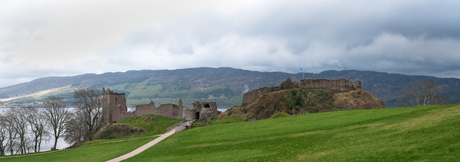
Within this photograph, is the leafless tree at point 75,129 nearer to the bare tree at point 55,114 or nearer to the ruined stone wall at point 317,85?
the bare tree at point 55,114

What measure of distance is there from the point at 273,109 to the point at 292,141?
103 feet

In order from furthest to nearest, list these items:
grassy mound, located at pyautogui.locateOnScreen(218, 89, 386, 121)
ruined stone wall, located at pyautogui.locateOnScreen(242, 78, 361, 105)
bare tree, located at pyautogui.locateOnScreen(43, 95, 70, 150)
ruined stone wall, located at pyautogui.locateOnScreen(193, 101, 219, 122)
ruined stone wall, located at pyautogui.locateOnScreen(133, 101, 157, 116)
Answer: ruined stone wall, located at pyautogui.locateOnScreen(133, 101, 157, 116)
ruined stone wall, located at pyautogui.locateOnScreen(193, 101, 219, 122)
ruined stone wall, located at pyautogui.locateOnScreen(242, 78, 361, 105)
bare tree, located at pyautogui.locateOnScreen(43, 95, 70, 150)
grassy mound, located at pyautogui.locateOnScreen(218, 89, 386, 121)

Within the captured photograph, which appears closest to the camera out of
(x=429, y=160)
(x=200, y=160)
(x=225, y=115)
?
(x=429, y=160)

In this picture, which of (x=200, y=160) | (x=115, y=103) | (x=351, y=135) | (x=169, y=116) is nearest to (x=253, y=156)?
(x=200, y=160)

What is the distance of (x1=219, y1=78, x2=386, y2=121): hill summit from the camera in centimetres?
5150

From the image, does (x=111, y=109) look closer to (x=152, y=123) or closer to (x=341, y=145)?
(x=152, y=123)

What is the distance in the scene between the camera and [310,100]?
54500 mm

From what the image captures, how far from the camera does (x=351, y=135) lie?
20.4 m

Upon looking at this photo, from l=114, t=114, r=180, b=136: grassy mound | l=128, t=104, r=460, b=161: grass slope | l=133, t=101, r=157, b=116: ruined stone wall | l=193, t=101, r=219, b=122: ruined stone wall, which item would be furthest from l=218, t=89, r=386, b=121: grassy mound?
l=133, t=101, r=157, b=116: ruined stone wall

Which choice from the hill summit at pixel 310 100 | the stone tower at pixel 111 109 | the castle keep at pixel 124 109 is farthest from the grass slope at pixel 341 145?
the stone tower at pixel 111 109

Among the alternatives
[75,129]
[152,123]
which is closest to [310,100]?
[152,123]

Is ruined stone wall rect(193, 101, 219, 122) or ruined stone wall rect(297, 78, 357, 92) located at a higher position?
ruined stone wall rect(297, 78, 357, 92)

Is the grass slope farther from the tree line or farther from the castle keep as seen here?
the castle keep

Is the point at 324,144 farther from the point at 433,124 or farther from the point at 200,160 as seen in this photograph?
the point at 200,160
